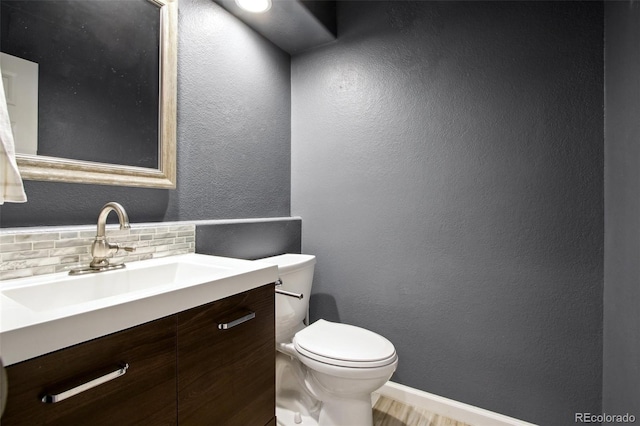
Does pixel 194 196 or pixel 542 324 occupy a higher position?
pixel 194 196

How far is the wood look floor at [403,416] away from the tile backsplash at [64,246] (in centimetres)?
127

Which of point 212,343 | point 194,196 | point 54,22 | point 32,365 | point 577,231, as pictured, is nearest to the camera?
point 32,365

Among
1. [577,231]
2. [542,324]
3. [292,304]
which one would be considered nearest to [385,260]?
[292,304]

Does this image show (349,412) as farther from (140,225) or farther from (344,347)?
(140,225)

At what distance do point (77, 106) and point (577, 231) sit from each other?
6.43ft

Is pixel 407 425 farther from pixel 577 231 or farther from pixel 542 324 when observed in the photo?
pixel 577 231

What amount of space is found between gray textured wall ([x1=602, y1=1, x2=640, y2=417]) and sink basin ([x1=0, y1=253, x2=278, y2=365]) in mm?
1168

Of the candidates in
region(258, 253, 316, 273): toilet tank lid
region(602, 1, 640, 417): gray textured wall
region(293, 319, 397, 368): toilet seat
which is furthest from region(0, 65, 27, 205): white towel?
region(602, 1, 640, 417): gray textured wall

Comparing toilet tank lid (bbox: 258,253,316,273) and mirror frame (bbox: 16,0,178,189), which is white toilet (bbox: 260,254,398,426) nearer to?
toilet tank lid (bbox: 258,253,316,273)

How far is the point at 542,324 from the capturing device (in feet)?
4.28

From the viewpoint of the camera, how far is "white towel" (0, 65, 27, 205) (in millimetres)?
692

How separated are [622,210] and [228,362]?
1396 millimetres

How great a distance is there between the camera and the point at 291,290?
1.45 m

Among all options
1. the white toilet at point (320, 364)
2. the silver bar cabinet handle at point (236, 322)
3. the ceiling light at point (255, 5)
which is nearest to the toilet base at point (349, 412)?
the white toilet at point (320, 364)
